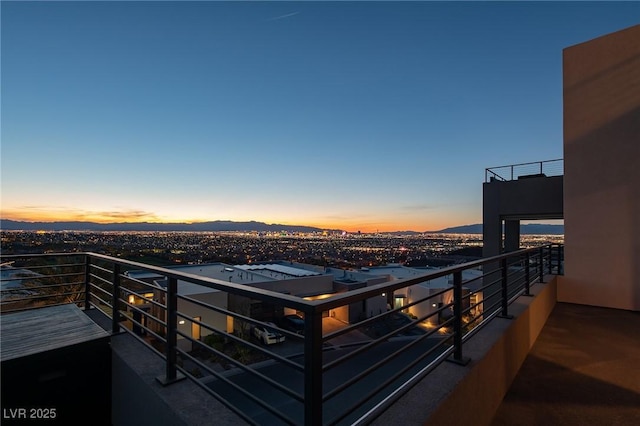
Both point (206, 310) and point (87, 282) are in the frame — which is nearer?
point (87, 282)

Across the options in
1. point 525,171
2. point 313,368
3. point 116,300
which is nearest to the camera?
point 313,368

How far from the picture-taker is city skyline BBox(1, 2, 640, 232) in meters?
7.91

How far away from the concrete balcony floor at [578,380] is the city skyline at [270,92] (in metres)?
7.16

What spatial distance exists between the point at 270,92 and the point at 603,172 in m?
11.8

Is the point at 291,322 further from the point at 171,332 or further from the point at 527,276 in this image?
the point at 171,332

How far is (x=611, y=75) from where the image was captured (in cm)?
581

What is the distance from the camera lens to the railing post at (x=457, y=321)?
2055mm

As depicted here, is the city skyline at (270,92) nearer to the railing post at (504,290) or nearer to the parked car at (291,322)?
the railing post at (504,290)

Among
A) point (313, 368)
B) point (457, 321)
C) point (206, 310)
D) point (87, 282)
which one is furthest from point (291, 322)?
point (313, 368)

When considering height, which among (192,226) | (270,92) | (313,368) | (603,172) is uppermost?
(270,92)

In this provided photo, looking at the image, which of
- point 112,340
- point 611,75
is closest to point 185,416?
point 112,340

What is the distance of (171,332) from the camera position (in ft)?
6.24

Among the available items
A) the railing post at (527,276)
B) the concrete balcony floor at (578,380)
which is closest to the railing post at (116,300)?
the concrete balcony floor at (578,380)

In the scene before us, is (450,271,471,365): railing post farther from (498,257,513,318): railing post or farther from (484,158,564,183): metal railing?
(484,158,564,183): metal railing
